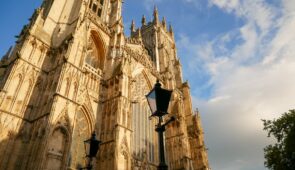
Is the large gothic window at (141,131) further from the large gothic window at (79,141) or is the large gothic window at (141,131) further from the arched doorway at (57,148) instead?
the arched doorway at (57,148)

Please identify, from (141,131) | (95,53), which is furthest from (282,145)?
(95,53)

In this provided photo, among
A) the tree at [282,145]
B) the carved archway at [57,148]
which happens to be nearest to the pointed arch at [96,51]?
the carved archway at [57,148]

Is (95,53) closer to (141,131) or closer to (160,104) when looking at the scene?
(141,131)

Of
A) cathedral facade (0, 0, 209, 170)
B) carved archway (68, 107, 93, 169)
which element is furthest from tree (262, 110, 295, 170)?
carved archway (68, 107, 93, 169)

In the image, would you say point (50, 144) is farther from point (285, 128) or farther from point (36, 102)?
point (285, 128)

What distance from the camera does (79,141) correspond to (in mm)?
14523

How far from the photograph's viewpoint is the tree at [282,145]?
1453 cm

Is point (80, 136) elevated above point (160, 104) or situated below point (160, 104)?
above

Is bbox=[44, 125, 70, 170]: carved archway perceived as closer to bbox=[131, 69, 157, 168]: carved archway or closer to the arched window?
bbox=[131, 69, 157, 168]: carved archway

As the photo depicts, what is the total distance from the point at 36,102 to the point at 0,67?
17.5 feet

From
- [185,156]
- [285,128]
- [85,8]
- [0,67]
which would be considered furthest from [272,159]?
[0,67]

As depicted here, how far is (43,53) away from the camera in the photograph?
15.5 meters

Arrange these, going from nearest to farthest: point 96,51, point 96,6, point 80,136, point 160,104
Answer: point 160,104, point 80,136, point 96,51, point 96,6

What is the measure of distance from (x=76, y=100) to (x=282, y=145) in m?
14.0
